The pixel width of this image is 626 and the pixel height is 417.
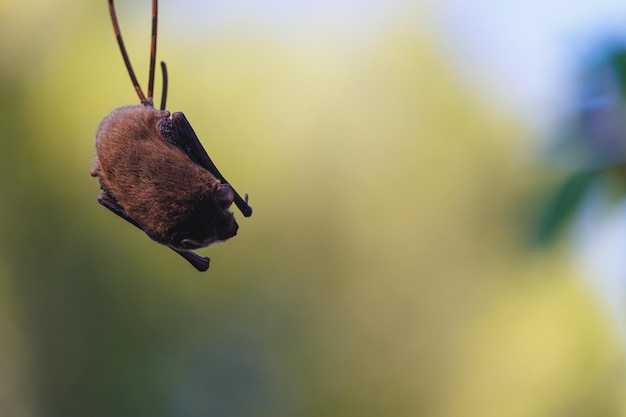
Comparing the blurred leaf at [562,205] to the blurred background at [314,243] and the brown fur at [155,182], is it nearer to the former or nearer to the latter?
the blurred background at [314,243]

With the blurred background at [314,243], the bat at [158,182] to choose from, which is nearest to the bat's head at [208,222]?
the bat at [158,182]

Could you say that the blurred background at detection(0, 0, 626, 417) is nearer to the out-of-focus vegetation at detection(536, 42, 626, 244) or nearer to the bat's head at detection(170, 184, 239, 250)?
the out-of-focus vegetation at detection(536, 42, 626, 244)

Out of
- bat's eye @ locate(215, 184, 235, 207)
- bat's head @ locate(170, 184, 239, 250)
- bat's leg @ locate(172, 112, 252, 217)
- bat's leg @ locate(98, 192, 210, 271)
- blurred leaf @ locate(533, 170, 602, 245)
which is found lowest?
bat's leg @ locate(98, 192, 210, 271)

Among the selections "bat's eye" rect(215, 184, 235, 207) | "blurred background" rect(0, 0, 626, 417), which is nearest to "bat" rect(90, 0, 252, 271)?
"bat's eye" rect(215, 184, 235, 207)

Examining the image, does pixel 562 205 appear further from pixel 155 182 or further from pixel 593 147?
pixel 155 182

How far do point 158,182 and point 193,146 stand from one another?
8.1 inches

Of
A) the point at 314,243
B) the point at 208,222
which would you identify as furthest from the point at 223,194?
the point at 314,243

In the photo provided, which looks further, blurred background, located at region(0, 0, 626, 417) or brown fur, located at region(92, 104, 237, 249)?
blurred background, located at region(0, 0, 626, 417)

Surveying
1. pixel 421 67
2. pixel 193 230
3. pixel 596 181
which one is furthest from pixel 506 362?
pixel 193 230

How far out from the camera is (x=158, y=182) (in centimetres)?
143

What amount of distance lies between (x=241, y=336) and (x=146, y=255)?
176 cm

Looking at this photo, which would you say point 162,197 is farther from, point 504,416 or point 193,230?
point 504,416

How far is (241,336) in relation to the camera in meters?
9.30

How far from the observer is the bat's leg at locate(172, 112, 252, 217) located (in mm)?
1585
